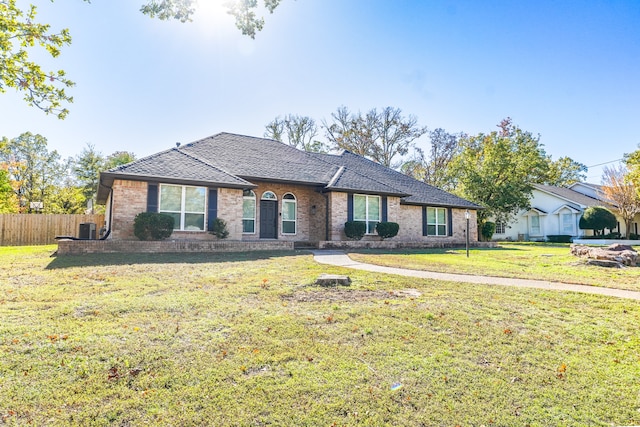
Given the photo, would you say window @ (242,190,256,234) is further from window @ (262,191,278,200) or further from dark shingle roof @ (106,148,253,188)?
dark shingle roof @ (106,148,253,188)

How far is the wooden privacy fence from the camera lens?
60.5 feet


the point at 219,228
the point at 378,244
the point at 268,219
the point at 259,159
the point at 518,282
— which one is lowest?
the point at 518,282

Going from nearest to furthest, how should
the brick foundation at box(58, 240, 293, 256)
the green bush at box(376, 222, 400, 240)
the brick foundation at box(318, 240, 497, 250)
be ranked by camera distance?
1. the brick foundation at box(58, 240, 293, 256)
2. the brick foundation at box(318, 240, 497, 250)
3. the green bush at box(376, 222, 400, 240)

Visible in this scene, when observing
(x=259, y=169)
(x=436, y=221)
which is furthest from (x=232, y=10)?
(x=436, y=221)

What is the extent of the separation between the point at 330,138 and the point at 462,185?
565 inches

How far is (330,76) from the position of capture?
1684cm

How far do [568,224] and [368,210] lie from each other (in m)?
22.2

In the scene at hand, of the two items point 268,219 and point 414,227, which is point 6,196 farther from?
point 414,227

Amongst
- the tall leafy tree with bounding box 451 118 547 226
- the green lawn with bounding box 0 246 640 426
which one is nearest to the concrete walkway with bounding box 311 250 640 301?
the green lawn with bounding box 0 246 640 426

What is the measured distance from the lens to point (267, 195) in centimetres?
1722

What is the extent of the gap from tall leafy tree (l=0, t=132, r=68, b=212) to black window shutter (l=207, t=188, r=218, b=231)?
25512 mm

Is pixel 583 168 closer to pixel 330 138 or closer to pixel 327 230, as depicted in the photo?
pixel 330 138

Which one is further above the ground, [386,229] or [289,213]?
[289,213]

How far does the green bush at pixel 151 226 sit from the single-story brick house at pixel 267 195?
0.57 m
